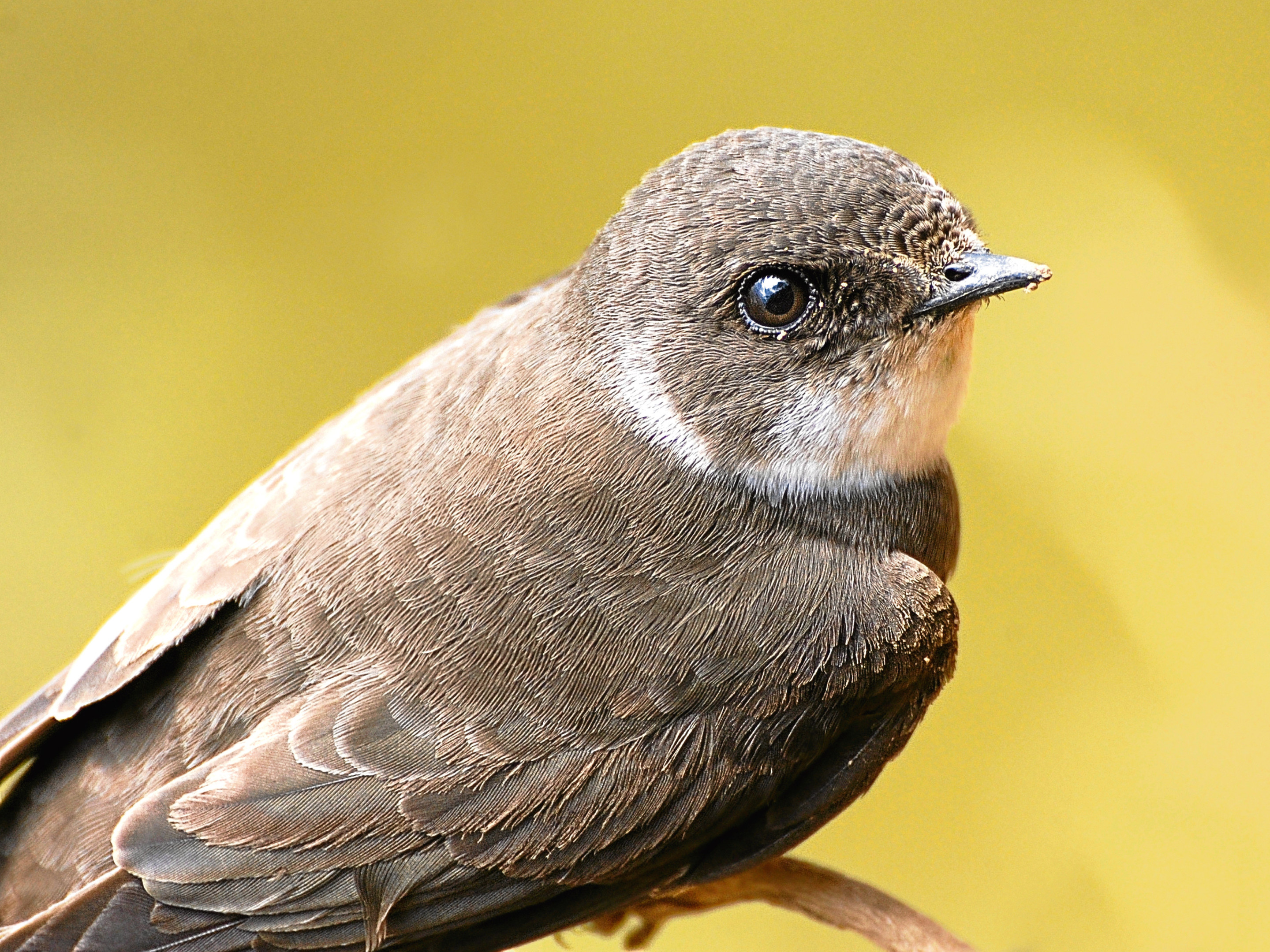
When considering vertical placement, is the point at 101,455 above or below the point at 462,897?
above

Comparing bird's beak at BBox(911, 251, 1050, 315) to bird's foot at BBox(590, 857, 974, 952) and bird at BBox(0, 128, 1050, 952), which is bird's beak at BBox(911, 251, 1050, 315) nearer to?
bird at BBox(0, 128, 1050, 952)

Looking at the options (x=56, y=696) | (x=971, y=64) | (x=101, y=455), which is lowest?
(x=56, y=696)

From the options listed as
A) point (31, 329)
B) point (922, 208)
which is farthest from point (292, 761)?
point (31, 329)

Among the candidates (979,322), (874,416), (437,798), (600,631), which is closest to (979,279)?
(874,416)

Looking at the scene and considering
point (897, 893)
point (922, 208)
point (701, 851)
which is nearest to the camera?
point (922, 208)

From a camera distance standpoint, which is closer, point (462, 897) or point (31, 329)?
point (462, 897)

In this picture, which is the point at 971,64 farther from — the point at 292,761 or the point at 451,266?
the point at 292,761

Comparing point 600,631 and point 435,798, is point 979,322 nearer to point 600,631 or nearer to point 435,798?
point 600,631

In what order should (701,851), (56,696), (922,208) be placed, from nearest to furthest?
(922,208), (701,851), (56,696)
